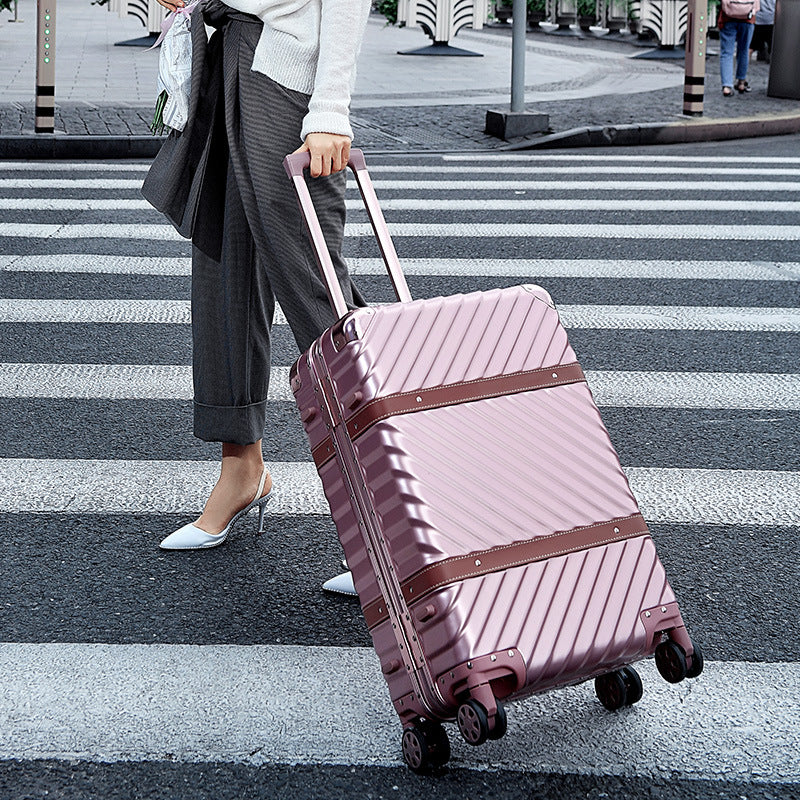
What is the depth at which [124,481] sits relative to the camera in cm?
392

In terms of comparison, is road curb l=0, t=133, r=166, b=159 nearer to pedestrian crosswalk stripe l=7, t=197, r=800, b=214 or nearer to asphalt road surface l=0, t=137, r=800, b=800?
pedestrian crosswalk stripe l=7, t=197, r=800, b=214

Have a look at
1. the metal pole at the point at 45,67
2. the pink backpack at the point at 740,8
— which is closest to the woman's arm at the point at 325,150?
the metal pole at the point at 45,67

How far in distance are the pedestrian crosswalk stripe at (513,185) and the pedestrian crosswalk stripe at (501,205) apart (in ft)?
1.54

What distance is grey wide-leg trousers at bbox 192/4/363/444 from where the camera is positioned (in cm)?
302

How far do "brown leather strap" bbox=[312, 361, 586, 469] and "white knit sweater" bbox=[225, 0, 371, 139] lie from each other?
72cm

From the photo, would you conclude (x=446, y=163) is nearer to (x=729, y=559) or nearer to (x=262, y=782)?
(x=729, y=559)

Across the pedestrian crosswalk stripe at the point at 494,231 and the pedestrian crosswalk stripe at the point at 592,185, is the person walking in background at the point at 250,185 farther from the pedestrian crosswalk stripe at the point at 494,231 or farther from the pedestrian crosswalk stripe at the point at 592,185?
the pedestrian crosswalk stripe at the point at 592,185

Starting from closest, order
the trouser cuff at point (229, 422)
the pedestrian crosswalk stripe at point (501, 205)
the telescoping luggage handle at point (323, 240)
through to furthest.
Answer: the telescoping luggage handle at point (323, 240) < the trouser cuff at point (229, 422) < the pedestrian crosswalk stripe at point (501, 205)

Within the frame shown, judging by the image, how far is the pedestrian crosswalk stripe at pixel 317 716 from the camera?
2.48 m

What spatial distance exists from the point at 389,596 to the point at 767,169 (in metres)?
8.49

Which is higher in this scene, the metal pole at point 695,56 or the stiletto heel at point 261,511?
the metal pole at point 695,56

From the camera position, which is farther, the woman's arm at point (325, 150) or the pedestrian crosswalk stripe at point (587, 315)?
the pedestrian crosswalk stripe at point (587, 315)

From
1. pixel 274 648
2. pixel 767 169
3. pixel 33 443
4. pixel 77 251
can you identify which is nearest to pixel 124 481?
pixel 33 443

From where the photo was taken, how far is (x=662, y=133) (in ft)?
38.8
